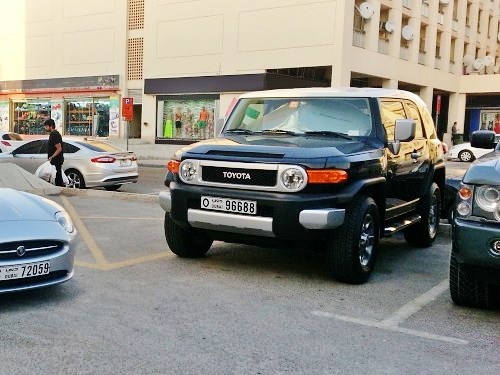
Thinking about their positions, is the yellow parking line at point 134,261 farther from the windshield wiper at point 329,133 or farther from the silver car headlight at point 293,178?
the windshield wiper at point 329,133

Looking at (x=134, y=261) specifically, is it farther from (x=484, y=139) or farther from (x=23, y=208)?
(x=484, y=139)

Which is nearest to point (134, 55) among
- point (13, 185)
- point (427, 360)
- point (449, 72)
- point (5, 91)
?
point (5, 91)

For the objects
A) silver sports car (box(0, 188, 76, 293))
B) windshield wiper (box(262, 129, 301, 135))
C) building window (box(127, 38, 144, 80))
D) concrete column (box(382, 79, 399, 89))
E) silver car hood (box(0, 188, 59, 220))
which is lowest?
silver sports car (box(0, 188, 76, 293))

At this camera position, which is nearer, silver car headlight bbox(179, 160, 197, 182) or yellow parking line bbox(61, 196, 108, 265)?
silver car headlight bbox(179, 160, 197, 182)

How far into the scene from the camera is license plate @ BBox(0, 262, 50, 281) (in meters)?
4.47

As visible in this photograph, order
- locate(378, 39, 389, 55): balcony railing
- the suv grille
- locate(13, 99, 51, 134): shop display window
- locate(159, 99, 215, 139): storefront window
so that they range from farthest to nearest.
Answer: locate(13, 99, 51, 134): shop display window → locate(159, 99, 215, 139): storefront window → locate(378, 39, 389, 55): balcony railing → the suv grille

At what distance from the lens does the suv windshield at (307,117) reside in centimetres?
641

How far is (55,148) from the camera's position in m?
12.5

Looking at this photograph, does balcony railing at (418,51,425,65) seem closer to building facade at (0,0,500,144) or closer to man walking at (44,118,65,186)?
building facade at (0,0,500,144)

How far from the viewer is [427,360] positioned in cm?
387

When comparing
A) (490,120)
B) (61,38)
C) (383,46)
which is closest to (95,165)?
(383,46)

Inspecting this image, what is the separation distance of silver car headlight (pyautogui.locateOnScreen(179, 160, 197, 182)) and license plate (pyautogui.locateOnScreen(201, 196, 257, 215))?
0.97ft

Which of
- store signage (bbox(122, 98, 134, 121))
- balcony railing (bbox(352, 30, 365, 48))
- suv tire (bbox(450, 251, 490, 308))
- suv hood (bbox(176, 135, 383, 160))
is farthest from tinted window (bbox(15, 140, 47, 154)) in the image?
balcony railing (bbox(352, 30, 365, 48))

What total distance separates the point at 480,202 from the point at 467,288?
815 millimetres
